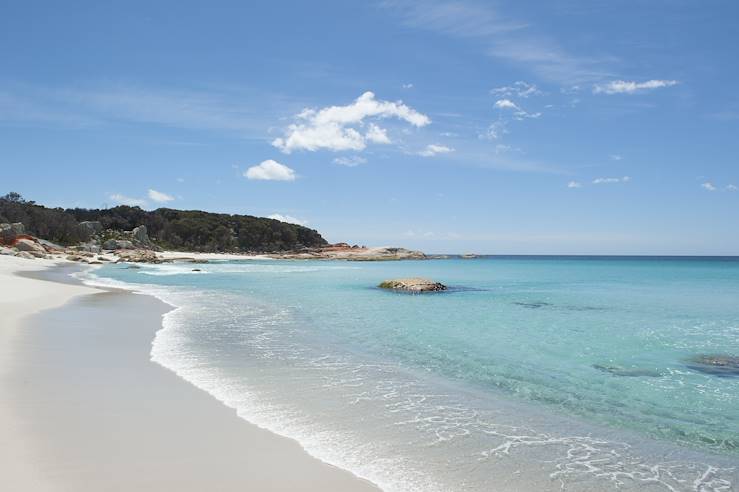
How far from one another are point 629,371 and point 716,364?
2.63 m

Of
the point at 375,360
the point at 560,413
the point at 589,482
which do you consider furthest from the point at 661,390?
the point at 375,360

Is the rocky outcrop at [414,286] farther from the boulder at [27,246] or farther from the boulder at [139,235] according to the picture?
the boulder at [139,235]

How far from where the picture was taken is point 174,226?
Result: 363ft

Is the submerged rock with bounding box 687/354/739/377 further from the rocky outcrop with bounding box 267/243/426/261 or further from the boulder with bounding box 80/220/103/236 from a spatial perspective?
the boulder with bounding box 80/220/103/236

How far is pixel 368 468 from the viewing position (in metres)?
5.33

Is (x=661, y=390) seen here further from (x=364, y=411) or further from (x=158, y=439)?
(x=158, y=439)

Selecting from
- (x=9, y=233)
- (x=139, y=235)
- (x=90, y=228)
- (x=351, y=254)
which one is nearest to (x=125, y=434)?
(x=9, y=233)

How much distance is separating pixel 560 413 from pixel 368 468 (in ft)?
12.9

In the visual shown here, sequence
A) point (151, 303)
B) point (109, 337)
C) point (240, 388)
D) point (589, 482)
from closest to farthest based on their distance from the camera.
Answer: point (589, 482) → point (240, 388) → point (109, 337) → point (151, 303)

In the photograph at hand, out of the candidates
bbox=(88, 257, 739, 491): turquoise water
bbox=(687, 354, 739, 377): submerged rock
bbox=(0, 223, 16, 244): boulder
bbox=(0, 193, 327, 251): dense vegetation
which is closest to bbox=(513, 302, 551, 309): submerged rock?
bbox=(88, 257, 739, 491): turquoise water

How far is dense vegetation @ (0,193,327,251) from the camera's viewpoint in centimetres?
8394

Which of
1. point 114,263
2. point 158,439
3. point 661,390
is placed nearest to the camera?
point 158,439

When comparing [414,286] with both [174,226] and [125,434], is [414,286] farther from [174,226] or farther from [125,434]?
[174,226]

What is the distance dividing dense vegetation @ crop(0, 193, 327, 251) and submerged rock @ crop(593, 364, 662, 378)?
93875mm
